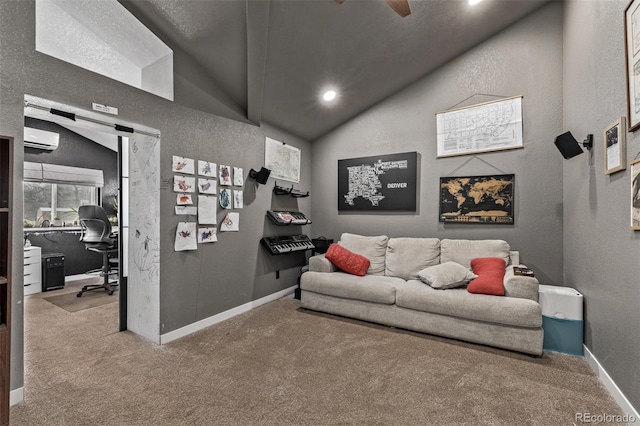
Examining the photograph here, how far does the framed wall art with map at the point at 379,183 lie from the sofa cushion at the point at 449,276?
1.12 m

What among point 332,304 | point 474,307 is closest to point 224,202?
point 332,304

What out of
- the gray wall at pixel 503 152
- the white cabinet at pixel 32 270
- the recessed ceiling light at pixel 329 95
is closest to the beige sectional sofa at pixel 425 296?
the gray wall at pixel 503 152

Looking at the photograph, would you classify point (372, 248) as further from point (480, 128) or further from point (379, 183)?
point (480, 128)

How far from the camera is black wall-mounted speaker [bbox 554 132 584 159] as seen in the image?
239 cm

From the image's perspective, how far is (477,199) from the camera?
3482mm

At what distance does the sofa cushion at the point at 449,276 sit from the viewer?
286 cm

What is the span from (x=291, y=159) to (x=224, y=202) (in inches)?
58.0

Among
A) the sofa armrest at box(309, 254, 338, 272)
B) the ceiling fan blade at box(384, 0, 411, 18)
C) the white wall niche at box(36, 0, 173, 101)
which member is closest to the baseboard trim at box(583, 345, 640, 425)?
the sofa armrest at box(309, 254, 338, 272)

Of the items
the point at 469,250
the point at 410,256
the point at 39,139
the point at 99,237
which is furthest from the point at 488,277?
the point at 39,139

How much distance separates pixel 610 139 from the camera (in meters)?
1.92

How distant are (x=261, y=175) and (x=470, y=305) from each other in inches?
106

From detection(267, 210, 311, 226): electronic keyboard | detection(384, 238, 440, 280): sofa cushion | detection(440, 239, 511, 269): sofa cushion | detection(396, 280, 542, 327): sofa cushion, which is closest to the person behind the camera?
detection(396, 280, 542, 327): sofa cushion

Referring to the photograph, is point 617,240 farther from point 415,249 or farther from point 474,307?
point 415,249

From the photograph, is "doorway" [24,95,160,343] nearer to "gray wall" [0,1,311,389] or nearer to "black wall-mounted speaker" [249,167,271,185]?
"gray wall" [0,1,311,389]
